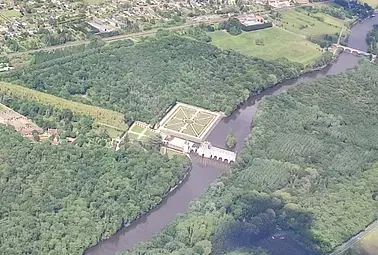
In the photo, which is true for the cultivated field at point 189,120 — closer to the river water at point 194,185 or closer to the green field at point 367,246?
the river water at point 194,185

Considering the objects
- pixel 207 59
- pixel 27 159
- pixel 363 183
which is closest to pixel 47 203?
pixel 27 159

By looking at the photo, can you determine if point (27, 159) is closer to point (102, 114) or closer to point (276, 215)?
point (102, 114)

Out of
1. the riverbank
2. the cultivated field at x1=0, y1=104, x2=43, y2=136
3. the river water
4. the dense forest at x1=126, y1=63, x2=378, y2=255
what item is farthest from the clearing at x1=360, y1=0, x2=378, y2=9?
the cultivated field at x1=0, y1=104, x2=43, y2=136

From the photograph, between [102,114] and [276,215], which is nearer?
[276,215]

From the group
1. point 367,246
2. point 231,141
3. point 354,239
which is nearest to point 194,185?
point 231,141

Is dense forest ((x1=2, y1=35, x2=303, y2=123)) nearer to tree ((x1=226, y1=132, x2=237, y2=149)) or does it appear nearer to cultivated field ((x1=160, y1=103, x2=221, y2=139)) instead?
cultivated field ((x1=160, y1=103, x2=221, y2=139))

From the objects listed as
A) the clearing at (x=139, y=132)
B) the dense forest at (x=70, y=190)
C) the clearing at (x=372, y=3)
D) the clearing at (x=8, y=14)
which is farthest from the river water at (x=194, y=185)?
the clearing at (x=8, y=14)
